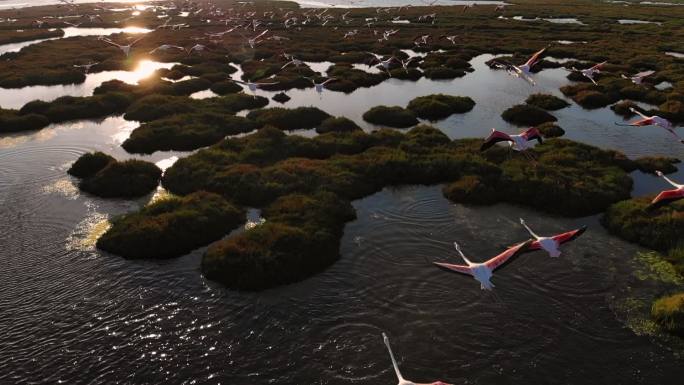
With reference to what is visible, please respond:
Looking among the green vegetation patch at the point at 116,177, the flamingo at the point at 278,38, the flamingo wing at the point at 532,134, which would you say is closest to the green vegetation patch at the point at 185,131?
the green vegetation patch at the point at 116,177

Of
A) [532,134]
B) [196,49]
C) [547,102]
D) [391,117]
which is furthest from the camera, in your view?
[196,49]

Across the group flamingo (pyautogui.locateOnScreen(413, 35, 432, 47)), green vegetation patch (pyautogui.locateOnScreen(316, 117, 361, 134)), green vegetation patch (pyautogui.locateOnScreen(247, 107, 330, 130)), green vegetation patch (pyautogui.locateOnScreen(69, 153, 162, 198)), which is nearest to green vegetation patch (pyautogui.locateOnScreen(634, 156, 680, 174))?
green vegetation patch (pyautogui.locateOnScreen(316, 117, 361, 134))

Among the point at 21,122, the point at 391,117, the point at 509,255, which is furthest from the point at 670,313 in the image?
the point at 21,122

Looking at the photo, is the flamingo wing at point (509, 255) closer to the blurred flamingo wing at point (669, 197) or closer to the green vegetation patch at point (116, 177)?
the blurred flamingo wing at point (669, 197)

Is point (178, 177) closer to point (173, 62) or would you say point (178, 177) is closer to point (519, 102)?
point (519, 102)

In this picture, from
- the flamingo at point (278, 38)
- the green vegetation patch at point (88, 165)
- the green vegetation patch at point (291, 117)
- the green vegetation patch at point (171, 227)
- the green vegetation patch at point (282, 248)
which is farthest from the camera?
the flamingo at point (278, 38)

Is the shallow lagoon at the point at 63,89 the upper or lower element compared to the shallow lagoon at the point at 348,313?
upper

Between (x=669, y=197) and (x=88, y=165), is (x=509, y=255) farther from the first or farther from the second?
(x=88, y=165)

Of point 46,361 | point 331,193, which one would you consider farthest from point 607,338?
point 46,361

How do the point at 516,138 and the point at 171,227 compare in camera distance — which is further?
the point at 516,138
